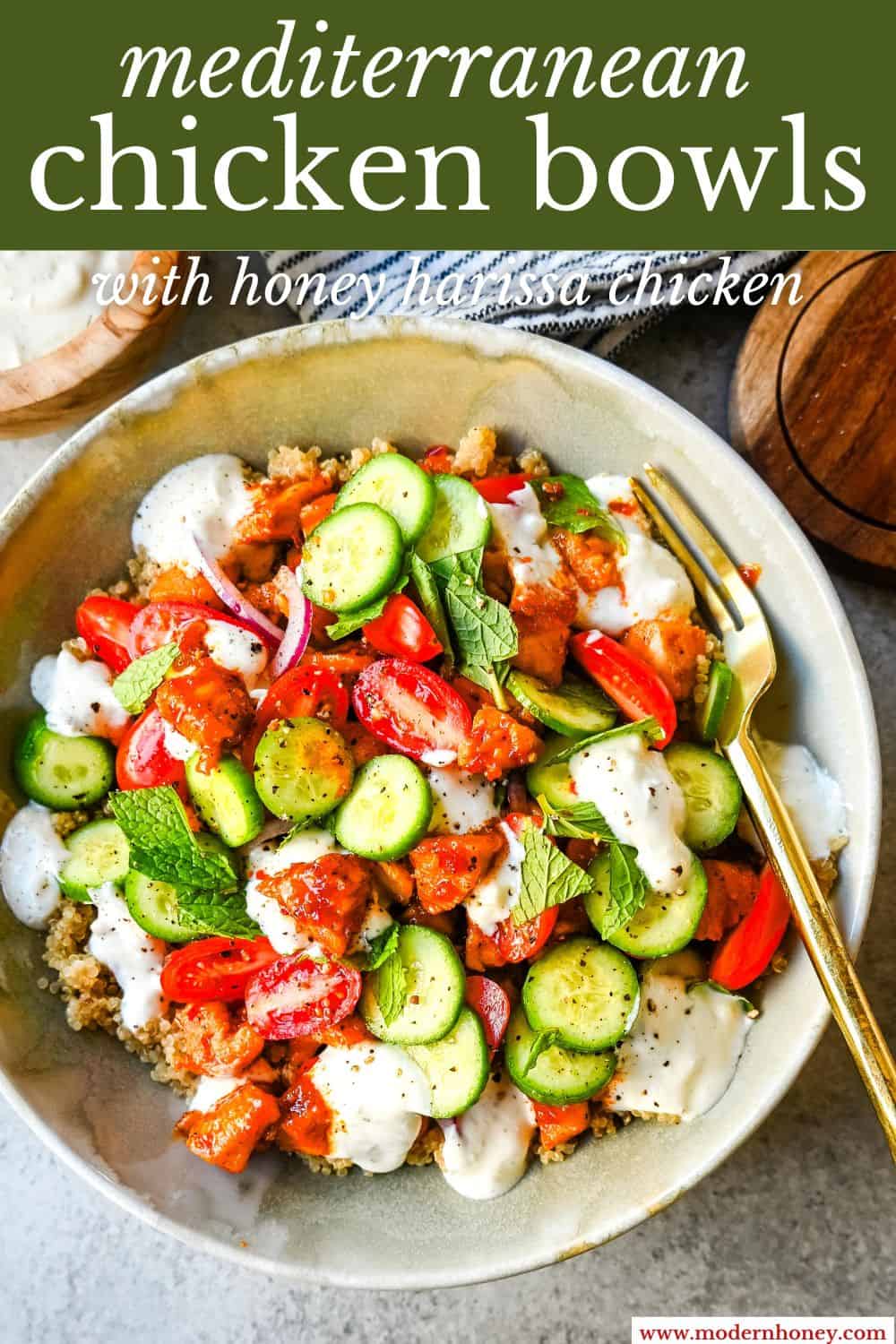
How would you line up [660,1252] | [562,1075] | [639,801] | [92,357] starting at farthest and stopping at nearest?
[660,1252], [92,357], [562,1075], [639,801]

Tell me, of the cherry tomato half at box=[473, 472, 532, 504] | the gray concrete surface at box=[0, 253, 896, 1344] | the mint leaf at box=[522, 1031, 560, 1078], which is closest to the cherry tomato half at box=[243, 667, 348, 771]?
the cherry tomato half at box=[473, 472, 532, 504]

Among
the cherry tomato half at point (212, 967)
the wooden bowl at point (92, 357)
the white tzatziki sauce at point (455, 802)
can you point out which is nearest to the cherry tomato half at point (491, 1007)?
the white tzatziki sauce at point (455, 802)

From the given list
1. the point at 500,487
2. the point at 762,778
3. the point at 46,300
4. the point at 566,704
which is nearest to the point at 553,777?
the point at 566,704

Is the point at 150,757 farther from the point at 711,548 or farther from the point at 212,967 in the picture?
the point at 711,548

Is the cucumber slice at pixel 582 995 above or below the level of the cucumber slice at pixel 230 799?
below

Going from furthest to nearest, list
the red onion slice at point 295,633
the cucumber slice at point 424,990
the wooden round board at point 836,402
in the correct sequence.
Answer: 1. the wooden round board at point 836,402
2. the red onion slice at point 295,633
3. the cucumber slice at point 424,990

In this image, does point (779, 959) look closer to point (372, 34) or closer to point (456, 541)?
point (456, 541)

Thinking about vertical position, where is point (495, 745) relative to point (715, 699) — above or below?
above

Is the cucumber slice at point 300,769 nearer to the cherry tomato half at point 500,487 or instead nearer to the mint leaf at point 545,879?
the mint leaf at point 545,879
